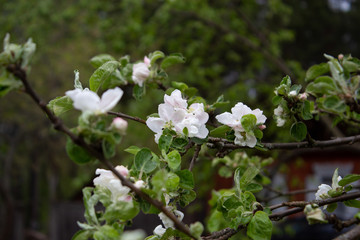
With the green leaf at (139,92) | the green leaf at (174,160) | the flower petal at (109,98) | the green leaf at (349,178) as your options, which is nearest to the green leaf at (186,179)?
the green leaf at (174,160)

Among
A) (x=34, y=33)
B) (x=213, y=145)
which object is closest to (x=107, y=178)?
(x=213, y=145)

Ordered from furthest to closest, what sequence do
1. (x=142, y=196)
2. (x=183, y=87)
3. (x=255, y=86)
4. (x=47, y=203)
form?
(x=47, y=203), (x=255, y=86), (x=183, y=87), (x=142, y=196)

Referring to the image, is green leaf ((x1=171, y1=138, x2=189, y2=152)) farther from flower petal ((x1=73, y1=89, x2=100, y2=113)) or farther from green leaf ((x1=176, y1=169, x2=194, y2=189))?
flower petal ((x1=73, y1=89, x2=100, y2=113))

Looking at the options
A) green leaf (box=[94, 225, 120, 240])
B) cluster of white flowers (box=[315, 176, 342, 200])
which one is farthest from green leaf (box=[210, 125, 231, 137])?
green leaf (box=[94, 225, 120, 240])

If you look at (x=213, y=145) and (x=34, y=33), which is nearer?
(x=213, y=145)

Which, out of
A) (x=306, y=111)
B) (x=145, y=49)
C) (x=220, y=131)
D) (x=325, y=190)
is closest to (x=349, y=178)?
(x=325, y=190)

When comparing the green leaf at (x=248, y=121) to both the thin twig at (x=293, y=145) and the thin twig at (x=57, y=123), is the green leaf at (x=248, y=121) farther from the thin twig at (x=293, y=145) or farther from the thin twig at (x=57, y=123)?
Result: the thin twig at (x=57, y=123)

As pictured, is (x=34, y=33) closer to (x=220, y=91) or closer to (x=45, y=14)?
(x=45, y=14)

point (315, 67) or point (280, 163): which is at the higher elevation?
point (280, 163)
